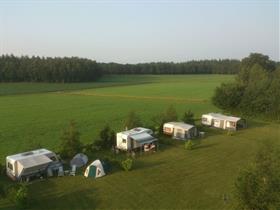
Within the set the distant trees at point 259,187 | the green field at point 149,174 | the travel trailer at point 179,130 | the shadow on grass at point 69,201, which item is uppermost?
the distant trees at point 259,187

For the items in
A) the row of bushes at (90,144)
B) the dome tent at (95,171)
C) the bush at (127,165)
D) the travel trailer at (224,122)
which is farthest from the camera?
the travel trailer at (224,122)

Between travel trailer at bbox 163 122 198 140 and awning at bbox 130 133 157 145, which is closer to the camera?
awning at bbox 130 133 157 145

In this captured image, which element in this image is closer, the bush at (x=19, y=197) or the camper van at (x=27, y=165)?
the bush at (x=19, y=197)

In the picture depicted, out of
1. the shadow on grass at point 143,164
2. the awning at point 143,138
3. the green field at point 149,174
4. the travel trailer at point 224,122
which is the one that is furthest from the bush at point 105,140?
the travel trailer at point 224,122

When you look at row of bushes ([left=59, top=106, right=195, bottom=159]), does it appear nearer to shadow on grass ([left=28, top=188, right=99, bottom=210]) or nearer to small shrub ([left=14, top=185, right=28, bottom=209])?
shadow on grass ([left=28, top=188, right=99, bottom=210])

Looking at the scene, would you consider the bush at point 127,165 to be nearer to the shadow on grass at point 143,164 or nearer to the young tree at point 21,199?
the shadow on grass at point 143,164

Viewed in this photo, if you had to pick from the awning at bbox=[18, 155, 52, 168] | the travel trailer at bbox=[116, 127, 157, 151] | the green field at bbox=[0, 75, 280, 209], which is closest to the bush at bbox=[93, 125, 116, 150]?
the travel trailer at bbox=[116, 127, 157, 151]

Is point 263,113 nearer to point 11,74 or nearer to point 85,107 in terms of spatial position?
point 85,107

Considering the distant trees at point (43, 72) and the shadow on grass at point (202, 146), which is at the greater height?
the distant trees at point (43, 72)

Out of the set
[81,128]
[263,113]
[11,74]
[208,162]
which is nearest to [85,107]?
[81,128]
